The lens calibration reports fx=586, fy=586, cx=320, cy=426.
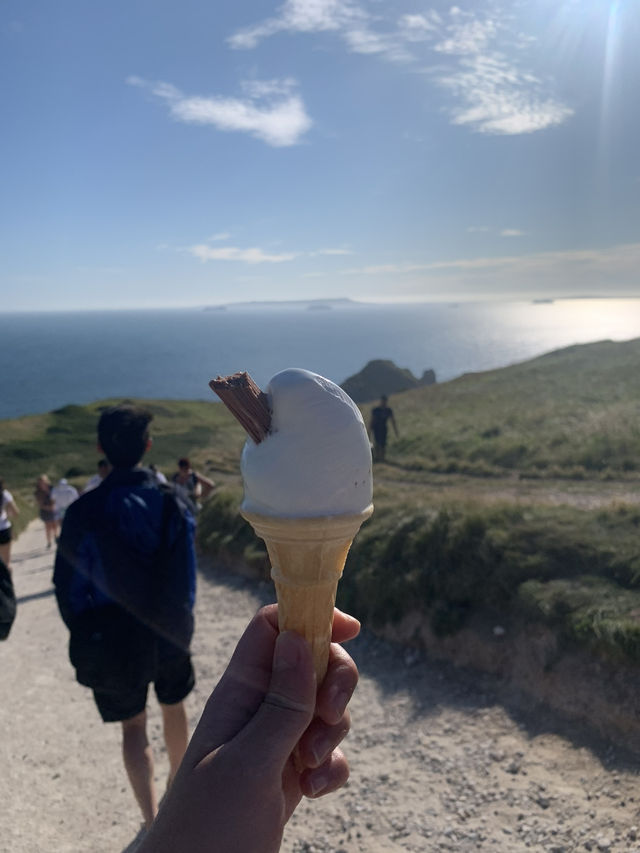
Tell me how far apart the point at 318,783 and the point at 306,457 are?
142 centimetres

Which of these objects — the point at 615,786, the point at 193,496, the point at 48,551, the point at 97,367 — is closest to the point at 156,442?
the point at 48,551

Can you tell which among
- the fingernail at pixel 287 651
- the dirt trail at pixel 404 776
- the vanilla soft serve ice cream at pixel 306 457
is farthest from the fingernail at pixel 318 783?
Answer: the dirt trail at pixel 404 776

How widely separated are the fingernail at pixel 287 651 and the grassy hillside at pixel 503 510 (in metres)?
4.95

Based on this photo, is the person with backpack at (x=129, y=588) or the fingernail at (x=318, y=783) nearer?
the fingernail at (x=318, y=783)

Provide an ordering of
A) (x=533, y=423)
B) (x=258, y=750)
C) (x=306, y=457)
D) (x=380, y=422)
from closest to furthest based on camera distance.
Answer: (x=258, y=750), (x=306, y=457), (x=380, y=422), (x=533, y=423)

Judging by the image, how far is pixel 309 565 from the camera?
7.56 feet

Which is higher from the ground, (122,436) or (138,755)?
(122,436)

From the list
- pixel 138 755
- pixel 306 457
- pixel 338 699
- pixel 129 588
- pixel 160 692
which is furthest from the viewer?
pixel 160 692

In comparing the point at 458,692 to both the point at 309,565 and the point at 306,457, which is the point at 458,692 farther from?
the point at 306,457

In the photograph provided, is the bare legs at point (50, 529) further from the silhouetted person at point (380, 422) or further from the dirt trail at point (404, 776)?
the silhouetted person at point (380, 422)

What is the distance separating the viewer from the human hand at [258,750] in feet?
6.34

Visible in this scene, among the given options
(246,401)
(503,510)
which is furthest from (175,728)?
(503,510)

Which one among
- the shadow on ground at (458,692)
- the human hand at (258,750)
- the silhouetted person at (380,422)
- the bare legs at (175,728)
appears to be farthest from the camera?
the silhouetted person at (380,422)

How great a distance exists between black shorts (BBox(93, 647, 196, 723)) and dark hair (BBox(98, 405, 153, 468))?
1470mm
